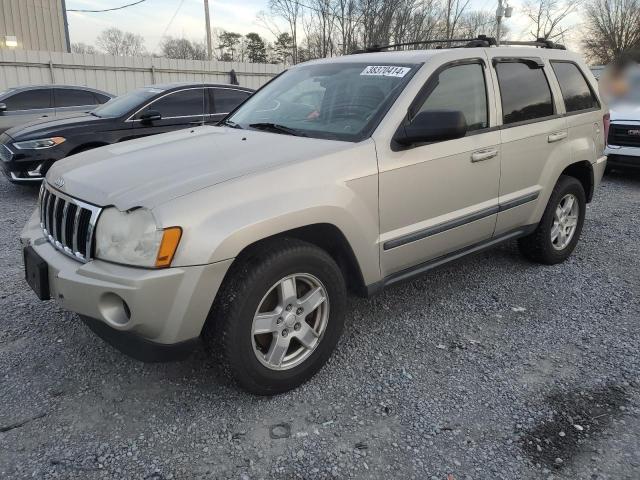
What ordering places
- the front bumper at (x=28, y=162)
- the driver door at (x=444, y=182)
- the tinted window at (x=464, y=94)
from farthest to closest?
the front bumper at (x=28, y=162) → the tinted window at (x=464, y=94) → the driver door at (x=444, y=182)

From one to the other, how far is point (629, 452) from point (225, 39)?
1628 inches

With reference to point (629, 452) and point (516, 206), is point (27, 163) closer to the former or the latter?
point (516, 206)

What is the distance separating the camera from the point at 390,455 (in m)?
2.33

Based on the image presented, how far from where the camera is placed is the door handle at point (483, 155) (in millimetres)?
3426

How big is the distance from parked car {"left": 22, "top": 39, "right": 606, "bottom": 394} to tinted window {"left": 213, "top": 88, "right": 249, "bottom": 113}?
163 inches

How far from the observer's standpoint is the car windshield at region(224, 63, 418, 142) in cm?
310

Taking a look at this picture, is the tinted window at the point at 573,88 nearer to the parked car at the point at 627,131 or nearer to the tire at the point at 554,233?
the tire at the point at 554,233

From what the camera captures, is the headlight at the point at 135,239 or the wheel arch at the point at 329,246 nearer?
the headlight at the point at 135,239

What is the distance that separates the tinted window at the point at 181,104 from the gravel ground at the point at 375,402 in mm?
4072

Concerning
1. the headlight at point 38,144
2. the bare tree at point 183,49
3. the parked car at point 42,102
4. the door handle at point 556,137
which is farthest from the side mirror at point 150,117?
the bare tree at point 183,49

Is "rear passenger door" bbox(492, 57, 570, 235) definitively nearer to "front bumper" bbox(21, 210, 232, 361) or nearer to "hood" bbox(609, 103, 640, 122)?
"front bumper" bbox(21, 210, 232, 361)

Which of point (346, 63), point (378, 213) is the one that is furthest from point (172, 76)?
point (378, 213)

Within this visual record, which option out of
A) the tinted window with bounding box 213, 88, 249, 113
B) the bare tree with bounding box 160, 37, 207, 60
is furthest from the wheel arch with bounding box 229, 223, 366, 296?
the bare tree with bounding box 160, 37, 207, 60

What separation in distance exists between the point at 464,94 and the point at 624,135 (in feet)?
19.4
